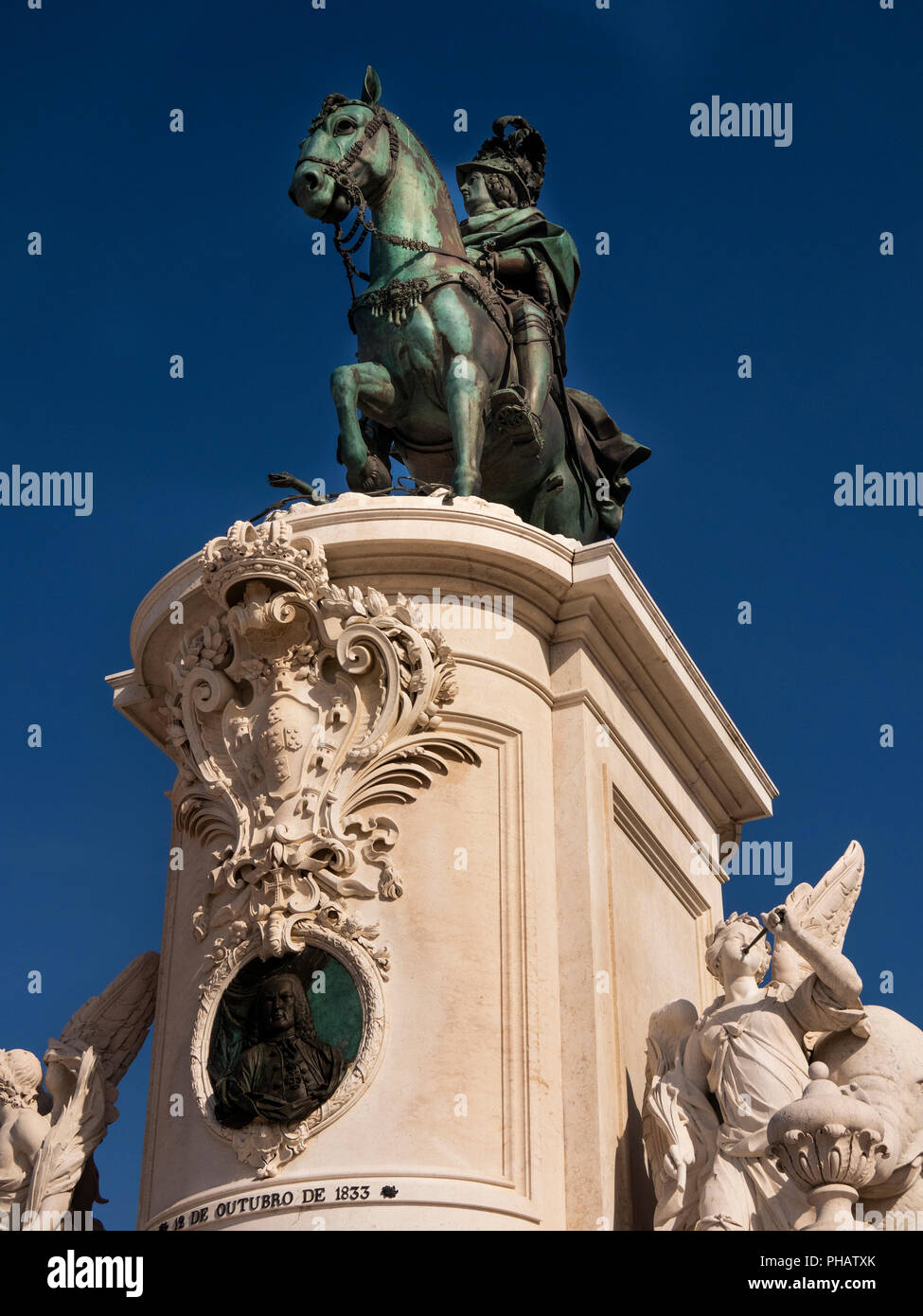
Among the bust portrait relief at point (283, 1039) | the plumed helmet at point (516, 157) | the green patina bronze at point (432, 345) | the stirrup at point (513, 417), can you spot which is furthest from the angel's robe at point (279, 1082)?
the plumed helmet at point (516, 157)

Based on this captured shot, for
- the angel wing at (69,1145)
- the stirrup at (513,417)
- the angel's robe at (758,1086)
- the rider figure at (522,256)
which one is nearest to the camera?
the angel's robe at (758,1086)

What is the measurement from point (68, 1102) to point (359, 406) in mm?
5739

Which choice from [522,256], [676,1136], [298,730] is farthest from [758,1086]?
[522,256]

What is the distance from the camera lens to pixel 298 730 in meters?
12.8

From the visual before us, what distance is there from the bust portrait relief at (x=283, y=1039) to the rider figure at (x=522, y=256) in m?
5.20

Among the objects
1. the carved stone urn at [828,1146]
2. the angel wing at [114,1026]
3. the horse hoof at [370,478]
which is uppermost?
the horse hoof at [370,478]

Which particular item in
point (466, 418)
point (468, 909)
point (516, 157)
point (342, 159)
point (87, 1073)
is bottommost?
point (87, 1073)

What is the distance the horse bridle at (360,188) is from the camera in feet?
49.3

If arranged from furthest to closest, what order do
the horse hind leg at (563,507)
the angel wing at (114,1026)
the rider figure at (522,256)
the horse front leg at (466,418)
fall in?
the horse hind leg at (563,507) < the rider figure at (522,256) < the horse front leg at (466,418) < the angel wing at (114,1026)

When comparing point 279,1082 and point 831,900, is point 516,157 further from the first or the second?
point 279,1082

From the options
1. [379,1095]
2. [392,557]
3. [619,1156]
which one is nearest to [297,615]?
[392,557]

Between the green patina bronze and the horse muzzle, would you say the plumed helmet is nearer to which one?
the green patina bronze

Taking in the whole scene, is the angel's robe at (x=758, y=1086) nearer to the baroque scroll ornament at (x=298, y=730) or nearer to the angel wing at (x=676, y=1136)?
the angel wing at (x=676, y=1136)

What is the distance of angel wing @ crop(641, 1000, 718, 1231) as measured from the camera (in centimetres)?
1144
